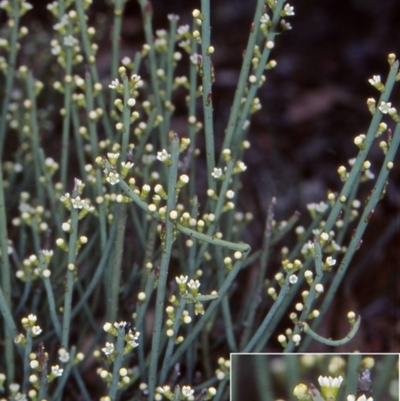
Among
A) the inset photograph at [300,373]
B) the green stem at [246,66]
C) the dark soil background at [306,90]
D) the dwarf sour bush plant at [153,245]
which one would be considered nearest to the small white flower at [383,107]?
the dwarf sour bush plant at [153,245]

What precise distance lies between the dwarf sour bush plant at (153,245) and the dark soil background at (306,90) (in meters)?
0.39

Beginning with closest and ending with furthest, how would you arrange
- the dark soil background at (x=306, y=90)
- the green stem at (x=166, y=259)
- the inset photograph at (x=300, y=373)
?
the green stem at (x=166, y=259) → the inset photograph at (x=300, y=373) → the dark soil background at (x=306, y=90)

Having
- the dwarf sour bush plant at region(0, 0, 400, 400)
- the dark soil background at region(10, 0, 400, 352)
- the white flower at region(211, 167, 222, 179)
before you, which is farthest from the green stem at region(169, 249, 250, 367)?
the dark soil background at region(10, 0, 400, 352)

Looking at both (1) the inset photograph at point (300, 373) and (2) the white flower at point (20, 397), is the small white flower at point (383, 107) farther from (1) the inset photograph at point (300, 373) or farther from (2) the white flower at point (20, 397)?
(2) the white flower at point (20, 397)

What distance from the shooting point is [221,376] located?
794 millimetres

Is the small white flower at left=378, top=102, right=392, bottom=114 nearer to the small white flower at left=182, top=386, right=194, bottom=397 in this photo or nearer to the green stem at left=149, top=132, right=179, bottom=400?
the green stem at left=149, top=132, right=179, bottom=400

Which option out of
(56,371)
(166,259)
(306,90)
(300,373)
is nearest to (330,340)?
(300,373)

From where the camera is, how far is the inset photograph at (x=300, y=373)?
0.75 meters

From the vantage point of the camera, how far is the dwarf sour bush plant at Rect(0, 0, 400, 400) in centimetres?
71

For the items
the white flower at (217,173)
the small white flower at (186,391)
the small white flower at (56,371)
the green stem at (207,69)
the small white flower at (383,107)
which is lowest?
the small white flower at (186,391)

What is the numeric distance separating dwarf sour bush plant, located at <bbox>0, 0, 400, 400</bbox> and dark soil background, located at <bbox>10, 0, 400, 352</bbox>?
0.39 meters

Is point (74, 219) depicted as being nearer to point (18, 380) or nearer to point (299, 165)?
point (18, 380)

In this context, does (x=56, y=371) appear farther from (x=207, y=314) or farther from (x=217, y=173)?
(x=217, y=173)

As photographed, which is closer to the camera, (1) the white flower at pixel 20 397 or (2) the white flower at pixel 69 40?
(1) the white flower at pixel 20 397
